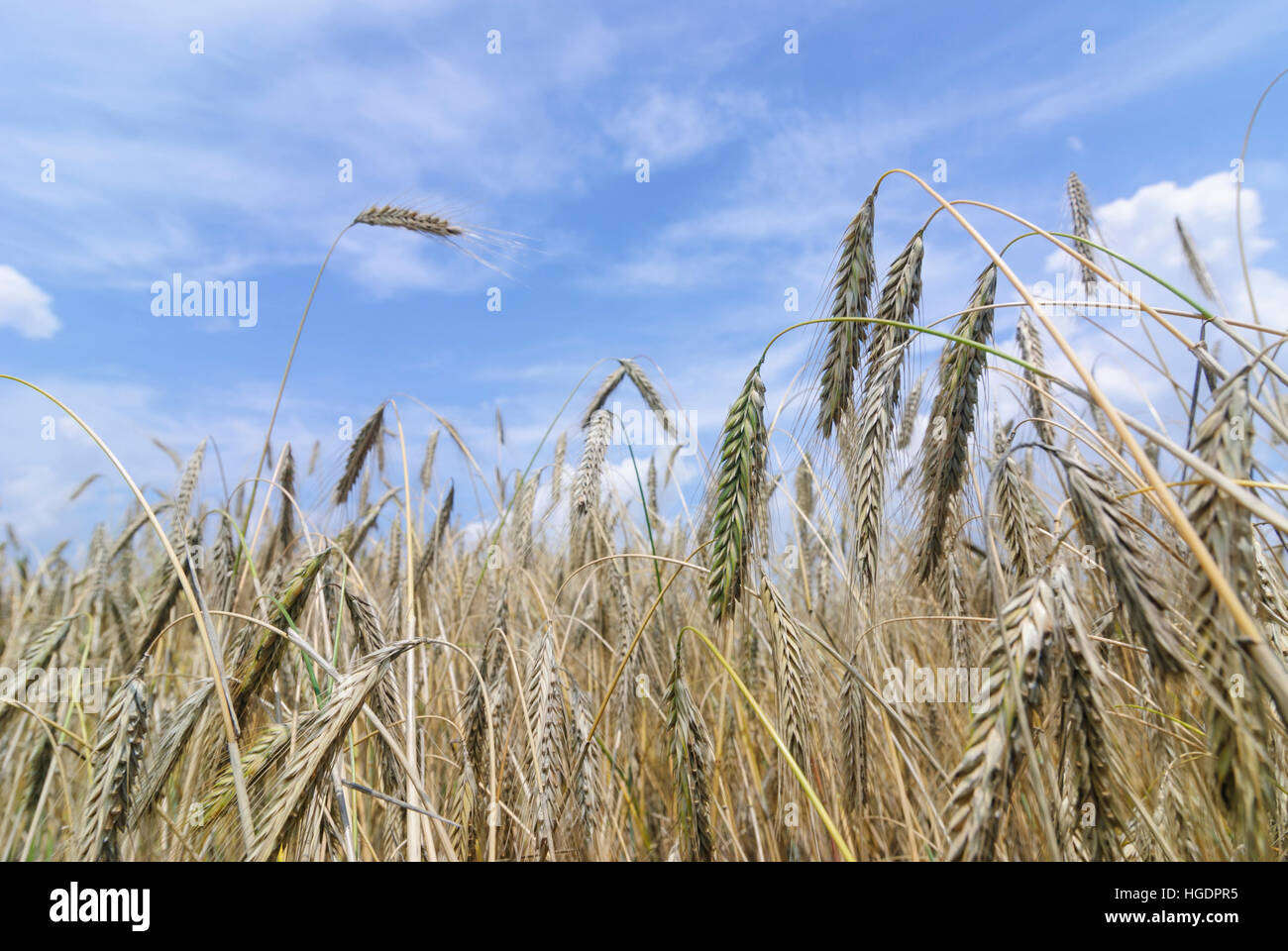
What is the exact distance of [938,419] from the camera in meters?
1.84

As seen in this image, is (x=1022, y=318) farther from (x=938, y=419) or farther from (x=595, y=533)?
(x=595, y=533)

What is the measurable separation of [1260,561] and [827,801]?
1.38 m

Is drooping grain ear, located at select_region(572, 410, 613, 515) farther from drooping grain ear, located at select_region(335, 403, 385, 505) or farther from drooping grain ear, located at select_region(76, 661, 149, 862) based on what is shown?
drooping grain ear, located at select_region(76, 661, 149, 862)

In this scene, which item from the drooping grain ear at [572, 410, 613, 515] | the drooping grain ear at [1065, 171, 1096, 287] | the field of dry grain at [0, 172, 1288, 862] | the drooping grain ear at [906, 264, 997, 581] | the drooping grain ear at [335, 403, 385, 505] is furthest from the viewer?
the drooping grain ear at [1065, 171, 1096, 287]

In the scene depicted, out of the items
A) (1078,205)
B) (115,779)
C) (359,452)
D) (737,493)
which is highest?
(1078,205)

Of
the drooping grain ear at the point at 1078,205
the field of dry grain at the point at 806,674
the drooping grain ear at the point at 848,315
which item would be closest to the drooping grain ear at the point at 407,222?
the field of dry grain at the point at 806,674

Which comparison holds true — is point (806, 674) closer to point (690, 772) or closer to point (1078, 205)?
point (690, 772)

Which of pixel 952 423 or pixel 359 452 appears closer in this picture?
pixel 952 423

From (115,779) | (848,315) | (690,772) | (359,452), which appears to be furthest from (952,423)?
(359,452)

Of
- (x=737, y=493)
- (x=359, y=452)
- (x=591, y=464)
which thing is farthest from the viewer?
(x=359, y=452)

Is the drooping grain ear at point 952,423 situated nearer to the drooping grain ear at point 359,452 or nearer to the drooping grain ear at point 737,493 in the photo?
the drooping grain ear at point 737,493

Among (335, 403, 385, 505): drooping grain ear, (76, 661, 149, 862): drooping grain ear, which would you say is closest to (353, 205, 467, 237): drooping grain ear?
(335, 403, 385, 505): drooping grain ear

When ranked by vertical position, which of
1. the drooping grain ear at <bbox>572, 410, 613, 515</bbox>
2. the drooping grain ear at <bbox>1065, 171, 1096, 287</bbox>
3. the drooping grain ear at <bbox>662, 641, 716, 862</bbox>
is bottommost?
the drooping grain ear at <bbox>662, 641, 716, 862</bbox>
